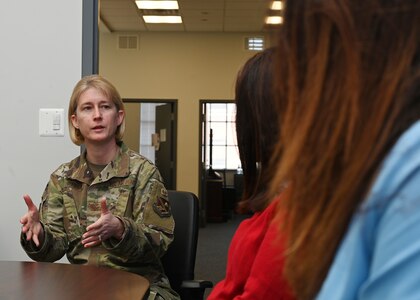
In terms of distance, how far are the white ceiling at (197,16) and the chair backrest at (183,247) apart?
5.64 m

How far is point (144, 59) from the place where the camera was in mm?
9609

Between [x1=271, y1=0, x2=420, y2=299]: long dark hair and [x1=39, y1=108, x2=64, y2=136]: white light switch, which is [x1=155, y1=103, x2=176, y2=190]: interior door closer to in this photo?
[x1=39, y1=108, x2=64, y2=136]: white light switch

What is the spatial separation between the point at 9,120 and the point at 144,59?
279 inches

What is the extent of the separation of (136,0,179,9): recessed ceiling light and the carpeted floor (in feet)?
11.5

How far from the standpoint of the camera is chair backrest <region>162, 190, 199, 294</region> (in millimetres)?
2135

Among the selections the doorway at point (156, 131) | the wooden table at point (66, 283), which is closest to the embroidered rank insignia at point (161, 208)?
the wooden table at point (66, 283)

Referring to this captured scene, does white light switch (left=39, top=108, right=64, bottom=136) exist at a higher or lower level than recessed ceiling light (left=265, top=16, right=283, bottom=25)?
lower

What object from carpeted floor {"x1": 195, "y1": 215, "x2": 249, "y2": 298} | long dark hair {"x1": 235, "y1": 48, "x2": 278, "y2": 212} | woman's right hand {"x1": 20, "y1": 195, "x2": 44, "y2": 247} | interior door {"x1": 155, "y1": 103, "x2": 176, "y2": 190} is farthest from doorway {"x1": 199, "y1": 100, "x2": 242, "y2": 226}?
long dark hair {"x1": 235, "y1": 48, "x2": 278, "y2": 212}

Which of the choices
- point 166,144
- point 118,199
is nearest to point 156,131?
point 166,144

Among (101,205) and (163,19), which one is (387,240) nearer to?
(101,205)

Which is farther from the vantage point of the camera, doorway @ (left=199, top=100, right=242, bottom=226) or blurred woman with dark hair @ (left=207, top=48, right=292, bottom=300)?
doorway @ (left=199, top=100, right=242, bottom=226)

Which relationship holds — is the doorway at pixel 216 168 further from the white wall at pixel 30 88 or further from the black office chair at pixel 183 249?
the black office chair at pixel 183 249

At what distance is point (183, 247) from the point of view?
215 centimetres

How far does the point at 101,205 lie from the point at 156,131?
339 inches
